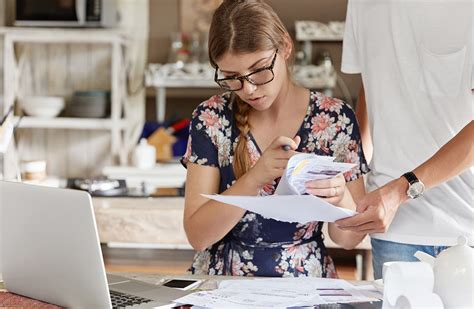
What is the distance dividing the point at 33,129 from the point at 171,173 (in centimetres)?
113

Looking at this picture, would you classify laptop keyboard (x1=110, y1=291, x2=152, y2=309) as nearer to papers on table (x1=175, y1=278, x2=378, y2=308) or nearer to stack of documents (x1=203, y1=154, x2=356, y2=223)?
papers on table (x1=175, y1=278, x2=378, y2=308)

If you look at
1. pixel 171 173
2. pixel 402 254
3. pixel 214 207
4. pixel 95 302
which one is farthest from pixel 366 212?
pixel 171 173

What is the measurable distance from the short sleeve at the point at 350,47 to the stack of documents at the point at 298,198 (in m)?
0.59

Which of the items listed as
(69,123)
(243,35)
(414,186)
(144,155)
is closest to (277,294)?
(414,186)

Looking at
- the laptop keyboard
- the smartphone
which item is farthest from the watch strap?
the laptop keyboard

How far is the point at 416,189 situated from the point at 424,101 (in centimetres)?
25

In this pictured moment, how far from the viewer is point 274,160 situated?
1.80m

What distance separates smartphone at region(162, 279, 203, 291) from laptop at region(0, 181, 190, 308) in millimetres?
49

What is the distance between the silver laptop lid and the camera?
1551 millimetres

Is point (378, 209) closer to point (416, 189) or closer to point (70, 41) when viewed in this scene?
A: point (416, 189)

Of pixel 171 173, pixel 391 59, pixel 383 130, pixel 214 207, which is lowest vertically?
pixel 171 173

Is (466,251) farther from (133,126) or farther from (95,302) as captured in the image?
(133,126)

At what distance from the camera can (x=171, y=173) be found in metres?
4.55

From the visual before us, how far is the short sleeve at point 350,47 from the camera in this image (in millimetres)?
2211
